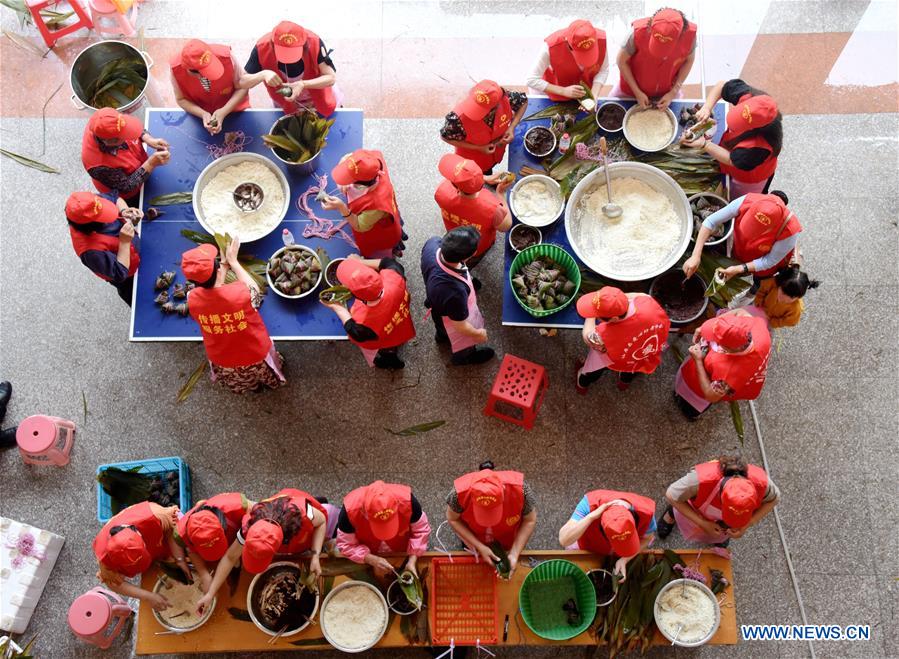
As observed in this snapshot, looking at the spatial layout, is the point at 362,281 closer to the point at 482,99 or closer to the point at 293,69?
the point at 482,99

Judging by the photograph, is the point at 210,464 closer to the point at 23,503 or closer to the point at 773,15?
the point at 23,503

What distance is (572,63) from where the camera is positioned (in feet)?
12.6

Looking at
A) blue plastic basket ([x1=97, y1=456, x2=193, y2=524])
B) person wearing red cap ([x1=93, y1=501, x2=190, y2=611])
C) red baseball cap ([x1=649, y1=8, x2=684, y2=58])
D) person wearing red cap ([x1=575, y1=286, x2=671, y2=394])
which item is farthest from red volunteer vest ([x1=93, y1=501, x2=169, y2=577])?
red baseball cap ([x1=649, y1=8, x2=684, y2=58])

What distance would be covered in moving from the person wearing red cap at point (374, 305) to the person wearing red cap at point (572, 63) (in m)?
1.35

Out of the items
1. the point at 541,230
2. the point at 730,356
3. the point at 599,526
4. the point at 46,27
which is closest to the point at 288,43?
the point at 541,230

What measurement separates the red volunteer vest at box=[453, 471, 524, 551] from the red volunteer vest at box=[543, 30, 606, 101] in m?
2.12

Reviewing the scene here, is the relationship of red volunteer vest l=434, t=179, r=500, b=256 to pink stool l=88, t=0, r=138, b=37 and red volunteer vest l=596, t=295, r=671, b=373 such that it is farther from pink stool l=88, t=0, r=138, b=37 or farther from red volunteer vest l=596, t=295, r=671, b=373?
pink stool l=88, t=0, r=138, b=37

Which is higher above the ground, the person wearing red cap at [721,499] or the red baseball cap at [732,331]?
the red baseball cap at [732,331]

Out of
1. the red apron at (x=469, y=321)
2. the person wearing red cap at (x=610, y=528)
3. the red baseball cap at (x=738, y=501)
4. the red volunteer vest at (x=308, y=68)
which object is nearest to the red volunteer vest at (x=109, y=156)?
the red volunteer vest at (x=308, y=68)

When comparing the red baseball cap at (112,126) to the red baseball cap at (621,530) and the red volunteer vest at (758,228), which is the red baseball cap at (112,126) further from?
the red volunteer vest at (758,228)

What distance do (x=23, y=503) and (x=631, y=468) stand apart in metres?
3.51

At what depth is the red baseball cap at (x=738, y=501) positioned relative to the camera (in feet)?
9.84

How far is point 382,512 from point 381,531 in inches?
4.9

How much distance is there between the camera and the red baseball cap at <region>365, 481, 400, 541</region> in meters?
2.97
